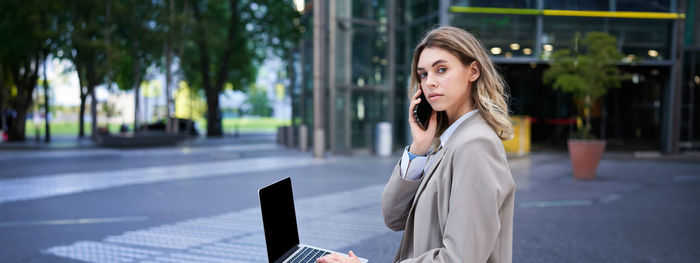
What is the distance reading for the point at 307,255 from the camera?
6.86 feet

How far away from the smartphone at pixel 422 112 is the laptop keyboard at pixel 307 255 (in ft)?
2.23

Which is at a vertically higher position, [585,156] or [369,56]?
[369,56]

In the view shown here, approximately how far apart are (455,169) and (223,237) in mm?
4449

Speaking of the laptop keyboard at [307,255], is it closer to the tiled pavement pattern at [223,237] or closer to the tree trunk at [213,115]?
the tiled pavement pattern at [223,237]

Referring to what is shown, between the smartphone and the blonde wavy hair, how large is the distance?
0.21 meters

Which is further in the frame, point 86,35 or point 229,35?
point 229,35

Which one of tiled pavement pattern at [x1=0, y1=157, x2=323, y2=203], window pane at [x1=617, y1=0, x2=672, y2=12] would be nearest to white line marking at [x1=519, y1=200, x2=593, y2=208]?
tiled pavement pattern at [x1=0, y1=157, x2=323, y2=203]

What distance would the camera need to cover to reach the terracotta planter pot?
1052 centimetres

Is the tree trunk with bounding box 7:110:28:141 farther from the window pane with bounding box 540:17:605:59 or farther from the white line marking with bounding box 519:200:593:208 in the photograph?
the white line marking with bounding box 519:200:593:208

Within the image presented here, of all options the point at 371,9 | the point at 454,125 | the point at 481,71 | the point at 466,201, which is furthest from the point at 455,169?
the point at 371,9

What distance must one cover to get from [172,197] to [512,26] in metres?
12.7

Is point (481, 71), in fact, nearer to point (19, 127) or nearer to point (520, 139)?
point (520, 139)

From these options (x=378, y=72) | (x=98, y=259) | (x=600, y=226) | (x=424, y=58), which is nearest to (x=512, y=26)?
(x=378, y=72)

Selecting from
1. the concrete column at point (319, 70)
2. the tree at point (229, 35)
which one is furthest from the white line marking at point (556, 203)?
the tree at point (229, 35)
